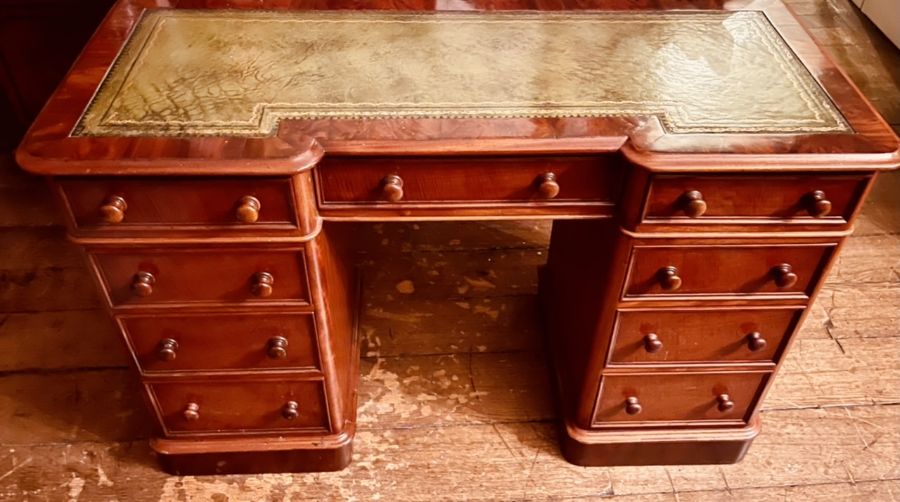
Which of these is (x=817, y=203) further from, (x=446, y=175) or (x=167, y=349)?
(x=167, y=349)

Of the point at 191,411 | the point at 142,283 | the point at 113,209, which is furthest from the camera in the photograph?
the point at 191,411

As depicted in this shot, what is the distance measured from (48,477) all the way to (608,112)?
1.37 metres

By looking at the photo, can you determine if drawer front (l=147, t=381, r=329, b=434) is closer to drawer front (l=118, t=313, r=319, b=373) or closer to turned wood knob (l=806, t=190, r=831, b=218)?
drawer front (l=118, t=313, r=319, b=373)

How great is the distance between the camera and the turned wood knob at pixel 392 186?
116 centimetres

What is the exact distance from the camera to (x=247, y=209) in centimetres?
112

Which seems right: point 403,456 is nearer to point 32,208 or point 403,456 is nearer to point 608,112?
point 608,112

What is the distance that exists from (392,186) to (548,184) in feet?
0.81

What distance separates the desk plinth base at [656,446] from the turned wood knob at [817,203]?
579 millimetres

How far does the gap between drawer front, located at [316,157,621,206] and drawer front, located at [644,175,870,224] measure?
0.27 ft

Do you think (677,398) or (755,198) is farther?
(677,398)

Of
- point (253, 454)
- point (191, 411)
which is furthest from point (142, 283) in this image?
point (253, 454)

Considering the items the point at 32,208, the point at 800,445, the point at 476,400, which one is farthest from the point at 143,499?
the point at 800,445

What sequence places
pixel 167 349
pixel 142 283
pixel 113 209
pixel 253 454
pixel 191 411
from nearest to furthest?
pixel 113 209 < pixel 142 283 < pixel 167 349 < pixel 191 411 < pixel 253 454

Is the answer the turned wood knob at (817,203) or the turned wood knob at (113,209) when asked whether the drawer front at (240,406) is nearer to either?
the turned wood knob at (113,209)
